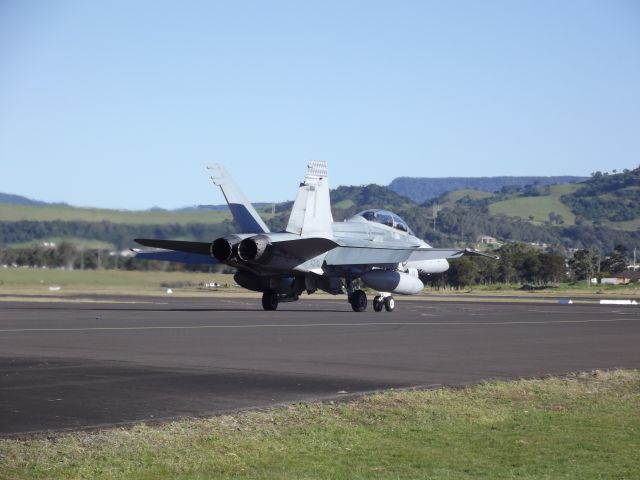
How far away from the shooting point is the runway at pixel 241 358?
14.0 meters

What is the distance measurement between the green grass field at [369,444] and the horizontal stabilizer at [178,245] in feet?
75.1

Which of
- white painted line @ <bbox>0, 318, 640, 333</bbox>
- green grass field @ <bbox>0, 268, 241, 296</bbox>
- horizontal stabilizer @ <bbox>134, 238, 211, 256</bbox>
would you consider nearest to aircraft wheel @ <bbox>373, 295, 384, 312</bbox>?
white painted line @ <bbox>0, 318, 640, 333</bbox>

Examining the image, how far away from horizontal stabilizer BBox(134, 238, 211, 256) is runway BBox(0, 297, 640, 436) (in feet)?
7.66

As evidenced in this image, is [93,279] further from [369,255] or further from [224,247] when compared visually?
[224,247]

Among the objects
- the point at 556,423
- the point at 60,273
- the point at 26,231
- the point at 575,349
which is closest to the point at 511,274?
the point at 60,273

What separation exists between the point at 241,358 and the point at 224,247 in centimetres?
1441

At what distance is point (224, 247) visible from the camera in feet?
114

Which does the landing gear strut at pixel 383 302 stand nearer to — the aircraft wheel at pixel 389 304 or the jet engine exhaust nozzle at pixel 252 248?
the aircraft wheel at pixel 389 304

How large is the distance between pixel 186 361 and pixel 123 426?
788 cm

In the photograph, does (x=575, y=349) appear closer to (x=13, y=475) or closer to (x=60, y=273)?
(x=13, y=475)

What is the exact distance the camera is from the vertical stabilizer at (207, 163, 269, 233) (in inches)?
1531

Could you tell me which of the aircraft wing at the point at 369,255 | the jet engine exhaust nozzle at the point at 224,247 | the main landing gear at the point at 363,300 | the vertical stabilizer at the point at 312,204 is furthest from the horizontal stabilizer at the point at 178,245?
the main landing gear at the point at 363,300

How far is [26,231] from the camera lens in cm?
4066

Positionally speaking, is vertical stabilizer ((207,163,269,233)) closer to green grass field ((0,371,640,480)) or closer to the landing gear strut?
the landing gear strut
